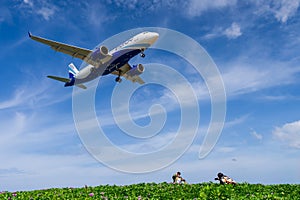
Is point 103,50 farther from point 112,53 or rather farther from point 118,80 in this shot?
point 118,80

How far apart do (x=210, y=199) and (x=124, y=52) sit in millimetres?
21471

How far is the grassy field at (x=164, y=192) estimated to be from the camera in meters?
11.7

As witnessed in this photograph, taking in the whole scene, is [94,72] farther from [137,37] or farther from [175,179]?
[175,179]

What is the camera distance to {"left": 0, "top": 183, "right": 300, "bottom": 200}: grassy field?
11.7 meters

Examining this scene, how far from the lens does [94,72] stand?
Answer: 34062mm

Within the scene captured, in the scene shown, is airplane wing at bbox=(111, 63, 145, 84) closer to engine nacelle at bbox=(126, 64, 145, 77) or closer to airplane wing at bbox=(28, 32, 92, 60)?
engine nacelle at bbox=(126, 64, 145, 77)

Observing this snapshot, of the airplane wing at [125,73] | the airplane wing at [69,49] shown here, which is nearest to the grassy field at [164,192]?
the airplane wing at [69,49]

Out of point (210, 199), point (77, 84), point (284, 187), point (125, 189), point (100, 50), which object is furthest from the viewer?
point (77, 84)

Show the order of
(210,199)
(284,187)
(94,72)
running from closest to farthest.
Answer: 1. (210,199)
2. (284,187)
3. (94,72)

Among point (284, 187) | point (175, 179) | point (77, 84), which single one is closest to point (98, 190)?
point (175, 179)

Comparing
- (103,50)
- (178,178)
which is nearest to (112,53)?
(103,50)

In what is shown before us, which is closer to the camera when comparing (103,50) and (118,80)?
(103,50)

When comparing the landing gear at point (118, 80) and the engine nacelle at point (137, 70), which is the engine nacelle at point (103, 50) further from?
the landing gear at point (118, 80)

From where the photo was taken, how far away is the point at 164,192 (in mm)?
12789
